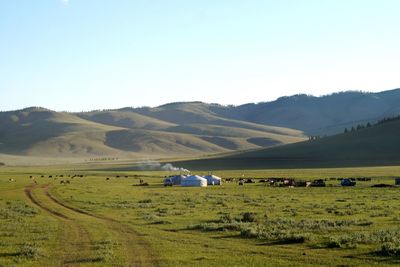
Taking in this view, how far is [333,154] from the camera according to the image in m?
174

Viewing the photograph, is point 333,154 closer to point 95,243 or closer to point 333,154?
point 333,154

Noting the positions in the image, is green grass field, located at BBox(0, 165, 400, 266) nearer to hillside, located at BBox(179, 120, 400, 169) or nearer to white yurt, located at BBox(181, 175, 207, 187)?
white yurt, located at BBox(181, 175, 207, 187)

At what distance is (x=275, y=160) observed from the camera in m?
173

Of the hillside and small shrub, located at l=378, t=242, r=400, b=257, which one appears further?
the hillside

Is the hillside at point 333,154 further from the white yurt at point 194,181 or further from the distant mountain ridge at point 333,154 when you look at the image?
the white yurt at point 194,181

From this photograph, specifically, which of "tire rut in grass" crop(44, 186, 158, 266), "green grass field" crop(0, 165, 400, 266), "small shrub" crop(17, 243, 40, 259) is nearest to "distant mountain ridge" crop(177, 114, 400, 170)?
"green grass field" crop(0, 165, 400, 266)

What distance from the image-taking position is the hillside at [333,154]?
16275 centimetres

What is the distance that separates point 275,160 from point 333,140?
28.9 metres

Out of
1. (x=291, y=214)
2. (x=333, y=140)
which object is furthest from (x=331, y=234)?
(x=333, y=140)

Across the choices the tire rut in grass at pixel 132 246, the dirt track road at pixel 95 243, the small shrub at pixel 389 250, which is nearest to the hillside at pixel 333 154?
the dirt track road at pixel 95 243

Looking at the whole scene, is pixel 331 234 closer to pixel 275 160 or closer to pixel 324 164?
pixel 324 164

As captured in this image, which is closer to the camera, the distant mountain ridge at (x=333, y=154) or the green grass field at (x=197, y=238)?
the green grass field at (x=197, y=238)

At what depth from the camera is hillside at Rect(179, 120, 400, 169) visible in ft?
534

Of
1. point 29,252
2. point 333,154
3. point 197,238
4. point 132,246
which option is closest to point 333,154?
point 333,154
